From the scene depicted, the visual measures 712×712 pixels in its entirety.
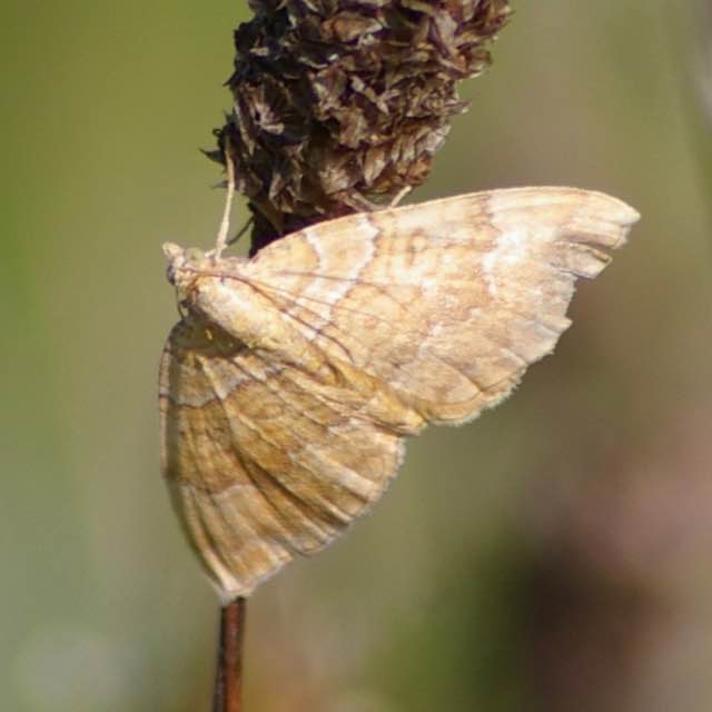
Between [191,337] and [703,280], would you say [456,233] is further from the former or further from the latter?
[703,280]

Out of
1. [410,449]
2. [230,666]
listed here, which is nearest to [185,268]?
[230,666]

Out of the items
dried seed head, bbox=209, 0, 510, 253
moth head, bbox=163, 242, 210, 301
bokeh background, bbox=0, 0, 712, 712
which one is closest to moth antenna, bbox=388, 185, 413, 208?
dried seed head, bbox=209, 0, 510, 253

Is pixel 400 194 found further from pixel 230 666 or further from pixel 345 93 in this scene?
pixel 230 666

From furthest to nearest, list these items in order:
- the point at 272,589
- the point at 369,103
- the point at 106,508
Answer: the point at 106,508 → the point at 272,589 → the point at 369,103

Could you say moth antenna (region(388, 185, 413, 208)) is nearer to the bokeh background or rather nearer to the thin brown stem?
the thin brown stem

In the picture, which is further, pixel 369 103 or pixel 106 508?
pixel 106 508

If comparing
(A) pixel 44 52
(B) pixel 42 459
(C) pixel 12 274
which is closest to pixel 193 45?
(A) pixel 44 52

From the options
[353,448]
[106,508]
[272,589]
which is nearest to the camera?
[353,448]
